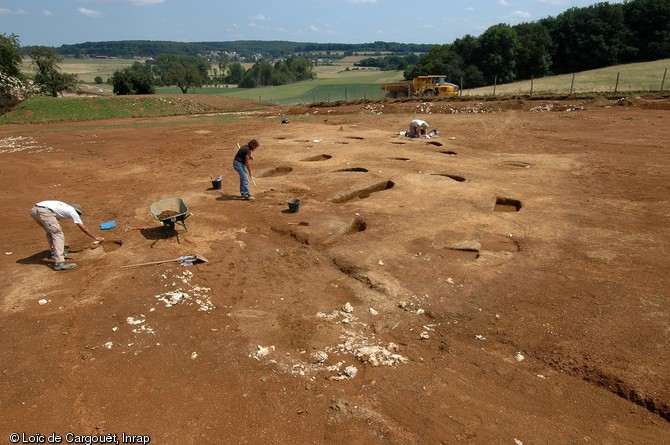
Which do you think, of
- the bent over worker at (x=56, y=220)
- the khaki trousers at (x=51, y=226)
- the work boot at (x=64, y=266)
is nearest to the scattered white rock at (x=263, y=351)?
the bent over worker at (x=56, y=220)

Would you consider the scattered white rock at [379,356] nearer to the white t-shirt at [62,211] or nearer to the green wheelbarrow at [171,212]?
the green wheelbarrow at [171,212]

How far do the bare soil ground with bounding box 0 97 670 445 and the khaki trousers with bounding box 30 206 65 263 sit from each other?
0.48 meters

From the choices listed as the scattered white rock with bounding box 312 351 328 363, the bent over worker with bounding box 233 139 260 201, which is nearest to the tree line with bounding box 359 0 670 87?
the bent over worker with bounding box 233 139 260 201

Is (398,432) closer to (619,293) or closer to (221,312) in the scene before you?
(221,312)

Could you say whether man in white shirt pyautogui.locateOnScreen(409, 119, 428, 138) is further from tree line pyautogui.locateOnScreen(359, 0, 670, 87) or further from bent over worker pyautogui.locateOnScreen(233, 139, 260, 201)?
tree line pyautogui.locateOnScreen(359, 0, 670, 87)

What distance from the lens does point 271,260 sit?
8359mm

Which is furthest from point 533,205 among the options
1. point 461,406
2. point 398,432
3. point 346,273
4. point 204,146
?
point 204,146

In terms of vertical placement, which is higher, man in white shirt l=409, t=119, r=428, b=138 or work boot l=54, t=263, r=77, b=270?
man in white shirt l=409, t=119, r=428, b=138

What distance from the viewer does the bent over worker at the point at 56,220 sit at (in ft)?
25.1

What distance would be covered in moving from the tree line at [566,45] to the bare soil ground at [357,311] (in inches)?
1778

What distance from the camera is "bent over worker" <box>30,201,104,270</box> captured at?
7.64 meters

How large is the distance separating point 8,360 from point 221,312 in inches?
107

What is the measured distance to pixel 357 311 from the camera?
6527mm

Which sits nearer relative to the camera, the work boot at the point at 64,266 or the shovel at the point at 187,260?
the work boot at the point at 64,266
